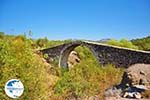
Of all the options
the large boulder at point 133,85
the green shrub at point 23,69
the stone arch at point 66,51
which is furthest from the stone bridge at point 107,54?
the green shrub at point 23,69

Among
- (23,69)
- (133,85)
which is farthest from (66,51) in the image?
(23,69)

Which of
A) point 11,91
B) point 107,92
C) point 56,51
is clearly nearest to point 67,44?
point 56,51

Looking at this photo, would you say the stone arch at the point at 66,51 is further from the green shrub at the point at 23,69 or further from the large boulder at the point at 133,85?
the green shrub at the point at 23,69

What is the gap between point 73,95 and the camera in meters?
7.38

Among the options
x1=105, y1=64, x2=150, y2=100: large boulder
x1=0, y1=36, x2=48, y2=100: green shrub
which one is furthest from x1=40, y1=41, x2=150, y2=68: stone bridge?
x1=0, y1=36, x2=48, y2=100: green shrub

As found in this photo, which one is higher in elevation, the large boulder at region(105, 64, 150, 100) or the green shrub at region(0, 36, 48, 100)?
the green shrub at region(0, 36, 48, 100)

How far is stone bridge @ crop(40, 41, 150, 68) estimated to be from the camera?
13795mm

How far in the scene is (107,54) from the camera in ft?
50.9

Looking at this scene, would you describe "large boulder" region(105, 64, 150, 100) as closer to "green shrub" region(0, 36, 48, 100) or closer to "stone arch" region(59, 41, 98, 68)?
"green shrub" region(0, 36, 48, 100)

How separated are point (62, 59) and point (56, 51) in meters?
0.62

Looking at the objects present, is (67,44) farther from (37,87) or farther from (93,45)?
(37,87)

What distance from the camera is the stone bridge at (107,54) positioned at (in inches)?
543

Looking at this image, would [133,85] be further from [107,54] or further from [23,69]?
[23,69]

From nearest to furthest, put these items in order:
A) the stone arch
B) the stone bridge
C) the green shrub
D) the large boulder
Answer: the green shrub < the large boulder < the stone bridge < the stone arch
